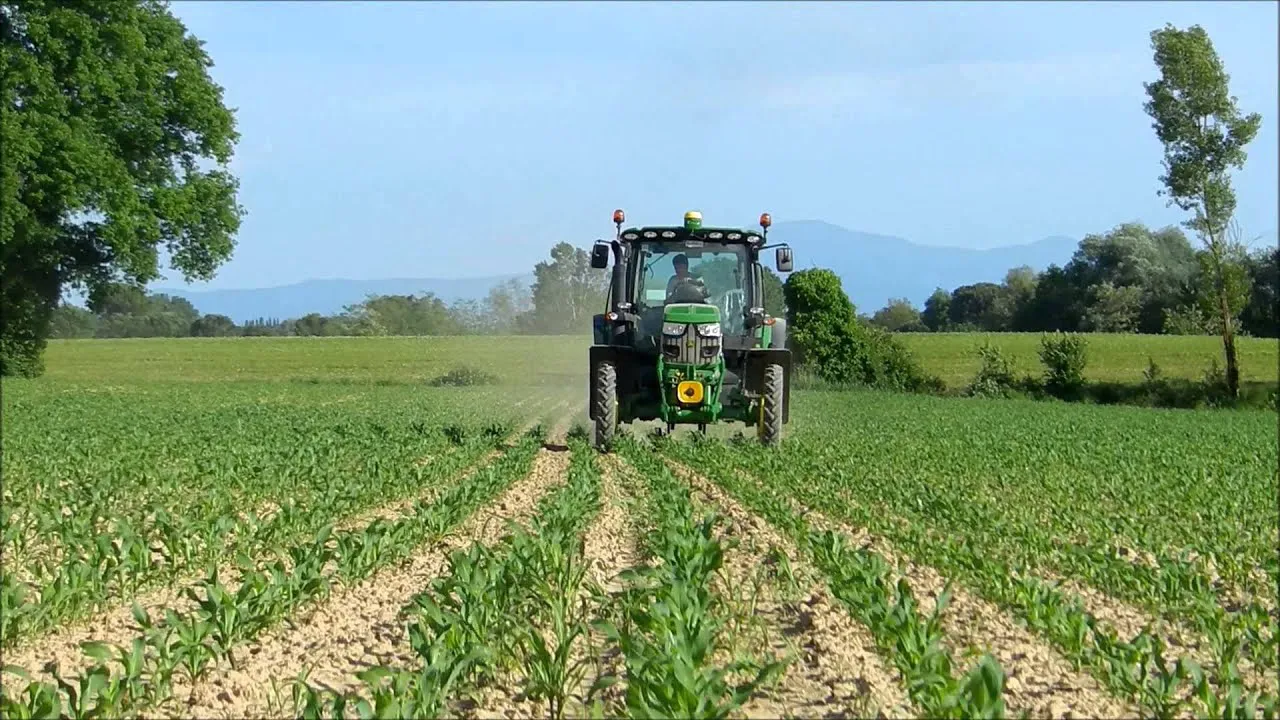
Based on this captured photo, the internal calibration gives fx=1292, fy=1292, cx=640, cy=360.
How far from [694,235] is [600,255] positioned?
1357 millimetres

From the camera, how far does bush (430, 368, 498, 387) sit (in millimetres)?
39750

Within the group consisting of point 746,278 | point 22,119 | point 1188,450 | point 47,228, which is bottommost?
point 1188,450

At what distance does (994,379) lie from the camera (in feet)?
143

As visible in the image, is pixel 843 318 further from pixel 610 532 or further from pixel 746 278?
pixel 610 532

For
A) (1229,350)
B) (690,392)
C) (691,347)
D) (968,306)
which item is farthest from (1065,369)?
(968,306)

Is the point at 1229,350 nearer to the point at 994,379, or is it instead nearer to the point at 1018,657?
the point at 994,379

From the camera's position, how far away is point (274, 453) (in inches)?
575

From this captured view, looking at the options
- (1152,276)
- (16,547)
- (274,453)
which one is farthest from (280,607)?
(1152,276)

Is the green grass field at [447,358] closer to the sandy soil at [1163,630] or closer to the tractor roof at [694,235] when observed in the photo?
the tractor roof at [694,235]

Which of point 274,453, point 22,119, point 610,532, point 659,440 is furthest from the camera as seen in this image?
point 22,119

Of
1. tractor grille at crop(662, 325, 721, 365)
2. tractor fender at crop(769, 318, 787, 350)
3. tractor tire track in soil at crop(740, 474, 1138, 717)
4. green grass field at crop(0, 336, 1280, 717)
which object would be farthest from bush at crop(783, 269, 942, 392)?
tractor tire track in soil at crop(740, 474, 1138, 717)

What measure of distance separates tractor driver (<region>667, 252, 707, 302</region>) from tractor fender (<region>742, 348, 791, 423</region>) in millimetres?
969

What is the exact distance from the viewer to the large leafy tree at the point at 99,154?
31.2 metres

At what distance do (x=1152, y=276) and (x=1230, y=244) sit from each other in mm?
29467
